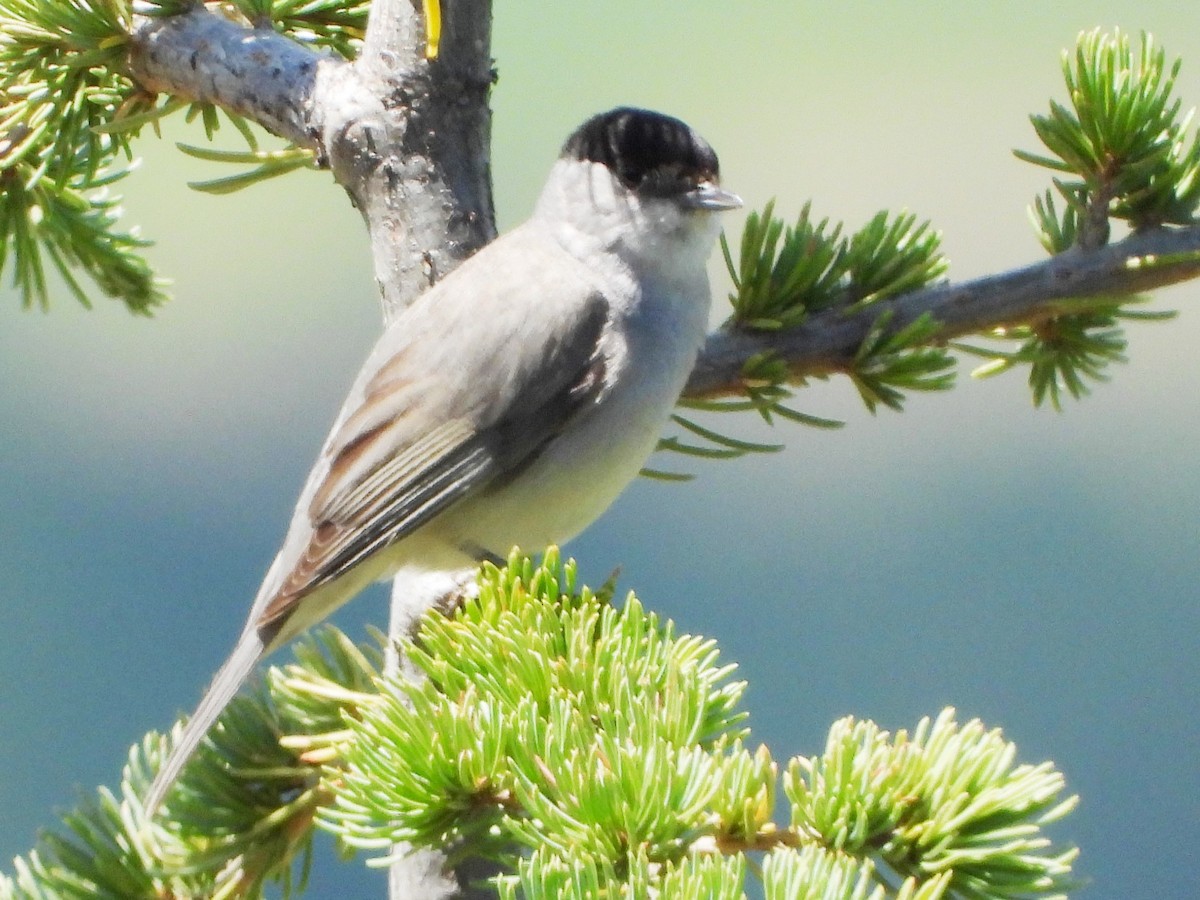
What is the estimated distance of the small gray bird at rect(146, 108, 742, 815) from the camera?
155 centimetres

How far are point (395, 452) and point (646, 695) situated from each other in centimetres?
83

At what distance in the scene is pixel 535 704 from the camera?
0.81m

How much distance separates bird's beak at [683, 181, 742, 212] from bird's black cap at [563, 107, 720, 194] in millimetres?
15

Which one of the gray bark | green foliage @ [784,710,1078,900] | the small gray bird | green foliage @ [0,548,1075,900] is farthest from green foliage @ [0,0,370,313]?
green foliage @ [784,710,1078,900]

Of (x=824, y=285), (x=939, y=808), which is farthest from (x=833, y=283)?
(x=939, y=808)

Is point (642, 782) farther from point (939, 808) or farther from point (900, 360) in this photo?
point (900, 360)

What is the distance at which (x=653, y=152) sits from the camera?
74.1 inches

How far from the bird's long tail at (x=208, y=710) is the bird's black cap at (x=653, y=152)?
0.86 metres

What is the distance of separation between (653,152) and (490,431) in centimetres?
51

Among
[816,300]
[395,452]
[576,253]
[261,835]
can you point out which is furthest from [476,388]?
[261,835]

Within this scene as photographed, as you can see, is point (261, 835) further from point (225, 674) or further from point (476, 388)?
point (476, 388)

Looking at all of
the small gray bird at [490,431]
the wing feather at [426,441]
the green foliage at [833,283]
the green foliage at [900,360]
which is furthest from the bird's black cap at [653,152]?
the green foliage at [900,360]

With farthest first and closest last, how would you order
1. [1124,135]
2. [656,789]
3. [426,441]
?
[426,441] → [1124,135] → [656,789]

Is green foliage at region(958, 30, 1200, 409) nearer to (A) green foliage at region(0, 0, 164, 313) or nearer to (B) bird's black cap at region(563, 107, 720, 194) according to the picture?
(B) bird's black cap at region(563, 107, 720, 194)
